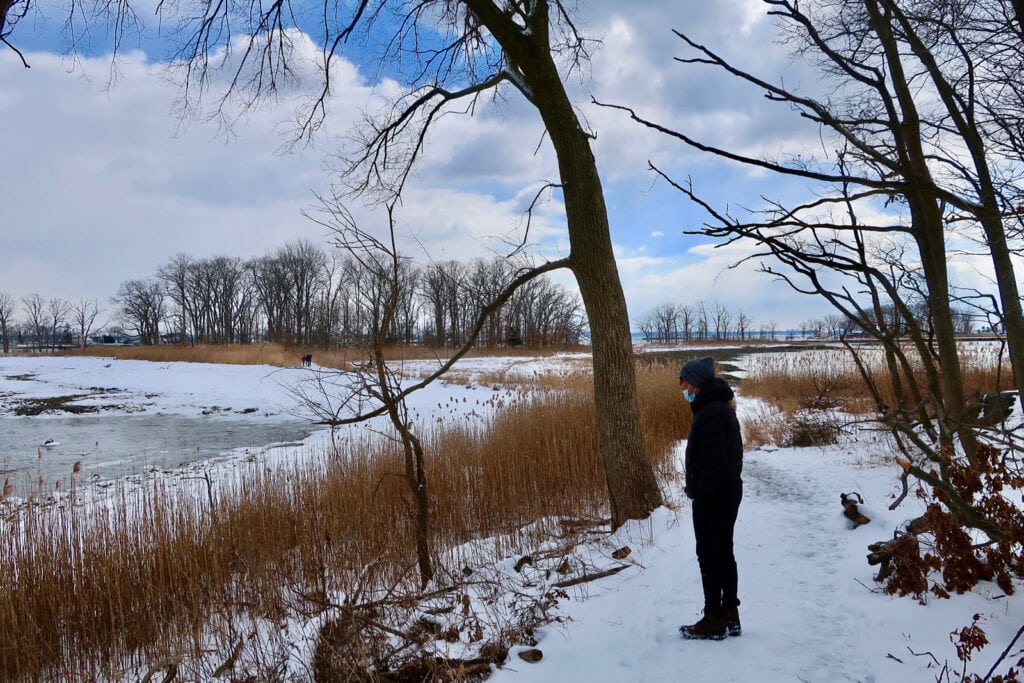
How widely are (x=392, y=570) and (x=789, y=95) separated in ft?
16.2

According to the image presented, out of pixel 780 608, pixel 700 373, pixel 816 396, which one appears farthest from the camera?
pixel 816 396

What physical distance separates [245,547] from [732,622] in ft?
14.5

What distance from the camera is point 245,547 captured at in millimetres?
5328

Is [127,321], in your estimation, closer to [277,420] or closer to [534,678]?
[277,420]

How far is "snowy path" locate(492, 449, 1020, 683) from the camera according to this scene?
298cm

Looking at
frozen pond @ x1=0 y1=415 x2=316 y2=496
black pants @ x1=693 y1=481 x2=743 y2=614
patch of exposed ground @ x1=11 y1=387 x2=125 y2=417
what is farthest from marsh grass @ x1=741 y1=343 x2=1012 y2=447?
patch of exposed ground @ x1=11 y1=387 x2=125 y2=417

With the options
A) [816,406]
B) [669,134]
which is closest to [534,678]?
[669,134]

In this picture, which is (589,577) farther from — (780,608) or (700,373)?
(700,373)

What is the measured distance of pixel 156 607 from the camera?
4.52 metres

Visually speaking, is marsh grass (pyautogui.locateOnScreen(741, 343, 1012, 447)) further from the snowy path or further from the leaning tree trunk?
the leaning tree trunk

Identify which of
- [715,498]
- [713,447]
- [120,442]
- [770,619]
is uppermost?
[713,447]

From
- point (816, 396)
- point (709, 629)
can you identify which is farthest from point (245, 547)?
point (816, 396)

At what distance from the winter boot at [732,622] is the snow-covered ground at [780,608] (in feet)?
0.15

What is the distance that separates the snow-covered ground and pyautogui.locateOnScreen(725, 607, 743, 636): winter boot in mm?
47
